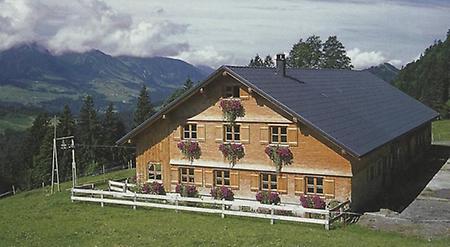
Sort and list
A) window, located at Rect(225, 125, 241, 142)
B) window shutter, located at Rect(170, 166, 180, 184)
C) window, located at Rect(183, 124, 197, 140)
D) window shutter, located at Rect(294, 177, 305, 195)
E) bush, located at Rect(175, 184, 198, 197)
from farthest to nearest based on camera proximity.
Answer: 1. window shutter, located at Rect(170, 166, 180, 184)
2. window, located at Rect(183, 124, 197, 140)
3. bush, located at Rect(175, 184, 198, 197)
4. window, located at Rect(225, 125, 241, 142)
5. window shutter, located at Rect(294, 177, 305, 195)

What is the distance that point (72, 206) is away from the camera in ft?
104

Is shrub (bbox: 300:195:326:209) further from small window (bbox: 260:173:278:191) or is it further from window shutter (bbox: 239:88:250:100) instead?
window shutter (bbox: 239:88:250:100)

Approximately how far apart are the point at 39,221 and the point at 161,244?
8.82 metres

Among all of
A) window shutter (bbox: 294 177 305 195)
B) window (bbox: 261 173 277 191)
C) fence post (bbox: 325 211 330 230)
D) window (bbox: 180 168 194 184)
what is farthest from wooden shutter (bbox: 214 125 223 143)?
fence post (bbox: 325 211 330 230)

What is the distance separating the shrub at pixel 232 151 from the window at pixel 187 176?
270 centimetres

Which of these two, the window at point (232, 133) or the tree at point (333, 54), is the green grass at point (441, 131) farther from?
the window at point (232, 133)

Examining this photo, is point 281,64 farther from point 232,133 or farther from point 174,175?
point 174,175

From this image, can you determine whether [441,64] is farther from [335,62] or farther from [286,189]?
[286,189]

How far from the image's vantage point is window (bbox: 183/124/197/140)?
33125 millimetres

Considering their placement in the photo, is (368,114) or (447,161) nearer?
(368,114)

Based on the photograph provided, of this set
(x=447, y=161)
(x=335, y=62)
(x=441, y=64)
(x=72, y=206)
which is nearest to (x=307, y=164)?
(x=72, y=206)

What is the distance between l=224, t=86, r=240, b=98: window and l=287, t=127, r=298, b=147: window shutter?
3.71m

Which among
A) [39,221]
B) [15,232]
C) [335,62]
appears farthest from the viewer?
[335,62]

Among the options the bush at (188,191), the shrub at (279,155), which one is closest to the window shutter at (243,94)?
the shrub at (279,155)
